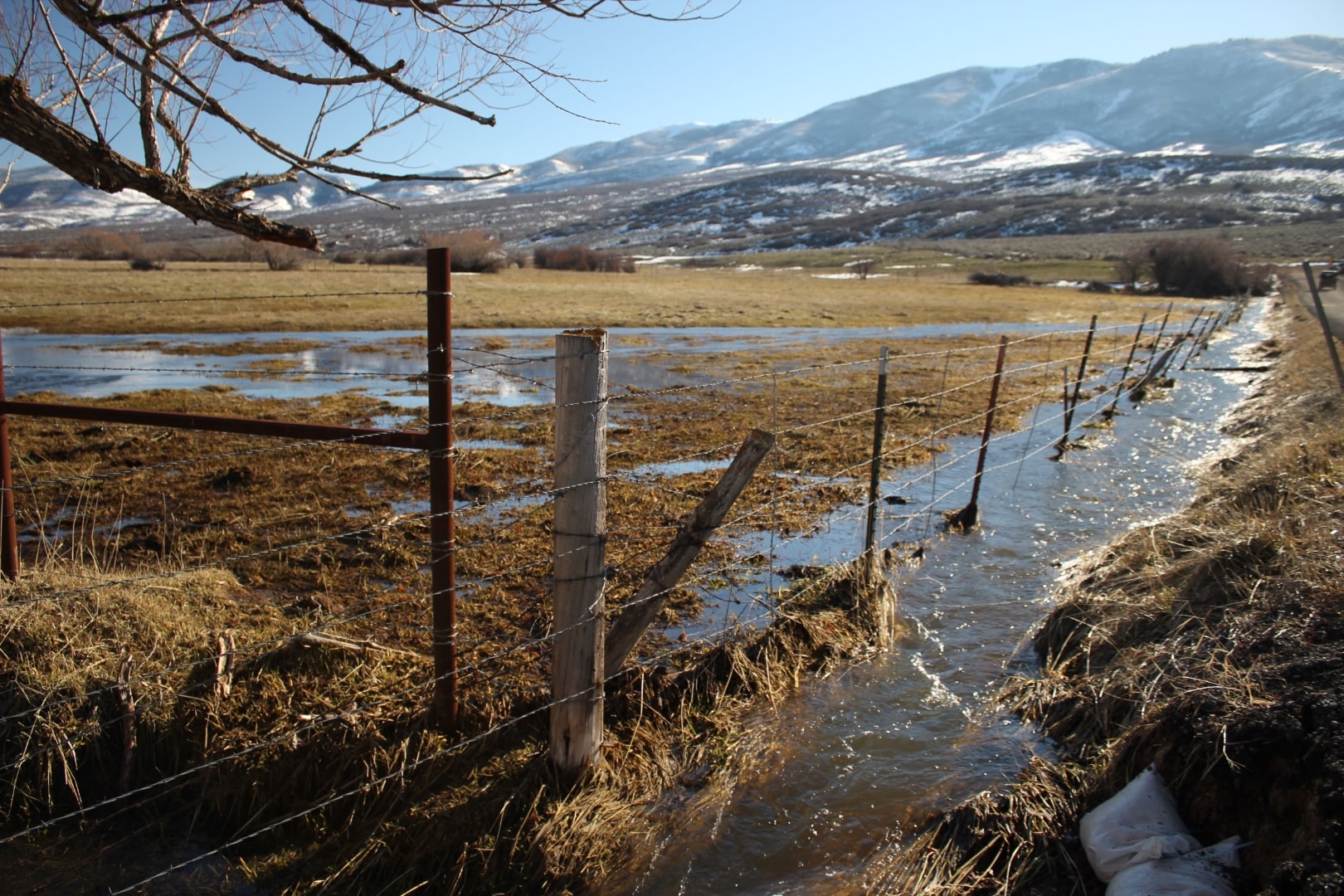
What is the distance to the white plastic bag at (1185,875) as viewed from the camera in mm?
2930

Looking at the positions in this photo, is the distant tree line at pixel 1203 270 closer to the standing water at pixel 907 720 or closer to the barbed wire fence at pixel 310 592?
the barbed wire fence at pixel 310 592

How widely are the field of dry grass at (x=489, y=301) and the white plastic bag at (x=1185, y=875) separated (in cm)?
1861

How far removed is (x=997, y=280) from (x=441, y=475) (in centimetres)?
6659

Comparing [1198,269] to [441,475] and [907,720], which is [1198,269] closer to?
[907,720]

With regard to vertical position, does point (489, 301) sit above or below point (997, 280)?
below

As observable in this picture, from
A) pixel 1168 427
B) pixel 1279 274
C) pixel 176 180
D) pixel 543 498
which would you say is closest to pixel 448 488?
pixel 176 180

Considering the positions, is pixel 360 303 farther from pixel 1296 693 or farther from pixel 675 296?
pixel 1296 693

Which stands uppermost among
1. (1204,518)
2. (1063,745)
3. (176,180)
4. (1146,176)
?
(1146,176)

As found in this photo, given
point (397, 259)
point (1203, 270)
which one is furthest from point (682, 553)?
point (1203, 270)

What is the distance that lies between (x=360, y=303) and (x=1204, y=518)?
3321 cm

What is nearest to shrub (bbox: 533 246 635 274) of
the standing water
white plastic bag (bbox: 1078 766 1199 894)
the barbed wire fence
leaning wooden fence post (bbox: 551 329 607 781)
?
the barbed wire fence

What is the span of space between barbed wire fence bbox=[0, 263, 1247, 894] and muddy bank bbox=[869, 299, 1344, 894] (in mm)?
1742

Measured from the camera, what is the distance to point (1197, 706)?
376 centimetres

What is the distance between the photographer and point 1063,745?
4.63 metres
